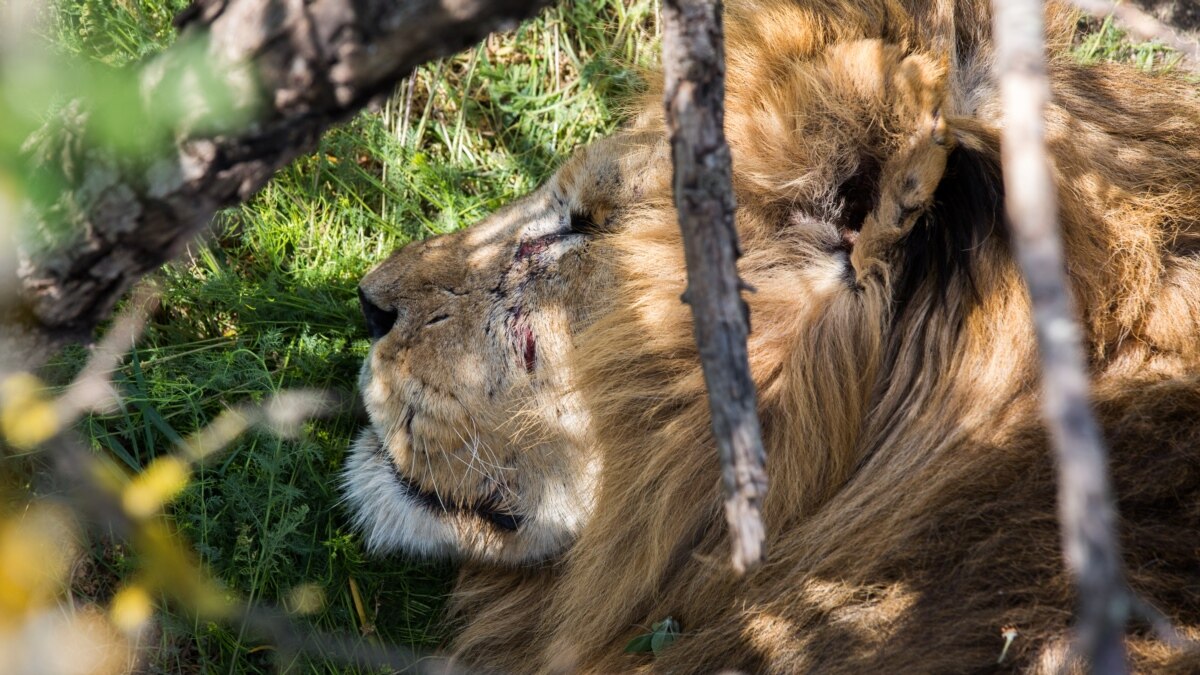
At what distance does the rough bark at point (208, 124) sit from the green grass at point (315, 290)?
5.03 ft

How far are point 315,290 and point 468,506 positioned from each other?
118 cm

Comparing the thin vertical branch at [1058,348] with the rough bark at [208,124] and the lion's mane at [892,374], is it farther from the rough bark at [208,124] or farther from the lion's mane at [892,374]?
the lion's mane at [892,374]

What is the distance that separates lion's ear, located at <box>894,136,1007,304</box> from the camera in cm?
203

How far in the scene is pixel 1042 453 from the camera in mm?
1990

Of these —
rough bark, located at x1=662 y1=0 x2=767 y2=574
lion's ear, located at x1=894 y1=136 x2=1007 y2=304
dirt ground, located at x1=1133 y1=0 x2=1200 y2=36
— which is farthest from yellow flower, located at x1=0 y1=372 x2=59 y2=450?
dirt ground, located at x1=1133 y1=0 x2=1200 y2=36

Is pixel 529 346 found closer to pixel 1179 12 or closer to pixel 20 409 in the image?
pixel 20 409

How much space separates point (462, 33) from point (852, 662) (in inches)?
54.8

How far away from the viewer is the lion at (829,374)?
1961mm

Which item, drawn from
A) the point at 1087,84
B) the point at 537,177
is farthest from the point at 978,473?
the point at 537,177

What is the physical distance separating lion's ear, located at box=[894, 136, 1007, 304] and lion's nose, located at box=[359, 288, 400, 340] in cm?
121

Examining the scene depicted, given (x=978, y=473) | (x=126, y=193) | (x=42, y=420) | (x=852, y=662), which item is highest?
(x=126, y=193)

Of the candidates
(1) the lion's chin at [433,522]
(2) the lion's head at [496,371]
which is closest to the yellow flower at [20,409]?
(2) the lion's head at [496,371]

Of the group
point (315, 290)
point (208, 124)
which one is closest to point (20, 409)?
point (208, 124)

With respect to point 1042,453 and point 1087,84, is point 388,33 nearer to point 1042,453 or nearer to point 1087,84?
point 1042,453
